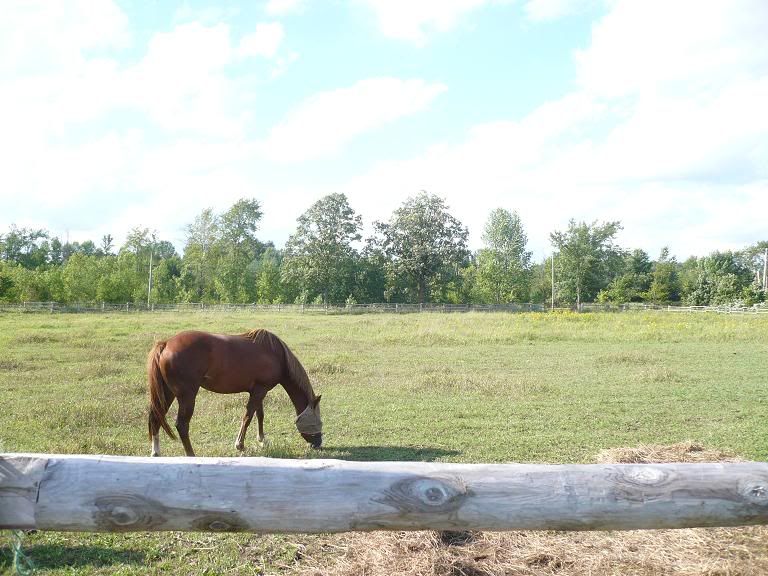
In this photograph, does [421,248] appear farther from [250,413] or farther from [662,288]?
[250,413]

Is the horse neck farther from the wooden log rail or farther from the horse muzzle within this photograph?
the wooden log rail

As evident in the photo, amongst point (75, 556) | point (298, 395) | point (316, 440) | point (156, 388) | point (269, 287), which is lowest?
point (75, 556)

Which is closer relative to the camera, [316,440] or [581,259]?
[316,440]

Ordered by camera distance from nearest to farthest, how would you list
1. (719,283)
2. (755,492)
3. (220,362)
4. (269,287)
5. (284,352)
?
(755,492) < (220,362) < (284,352) < (719,283) < (269,287)

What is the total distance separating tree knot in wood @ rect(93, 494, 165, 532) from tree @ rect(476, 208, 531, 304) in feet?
205

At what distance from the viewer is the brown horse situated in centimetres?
721

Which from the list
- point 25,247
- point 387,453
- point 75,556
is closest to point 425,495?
point 75,556

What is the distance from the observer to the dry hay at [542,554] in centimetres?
402

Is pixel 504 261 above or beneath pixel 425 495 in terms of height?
above

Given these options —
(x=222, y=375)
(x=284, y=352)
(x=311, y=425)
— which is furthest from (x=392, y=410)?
(x=222, y=375)

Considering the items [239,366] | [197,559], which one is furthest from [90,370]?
[197,559]

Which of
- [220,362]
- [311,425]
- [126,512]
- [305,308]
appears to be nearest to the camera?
[126,512]

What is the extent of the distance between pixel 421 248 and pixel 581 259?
19174mm

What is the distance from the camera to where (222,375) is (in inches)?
303
